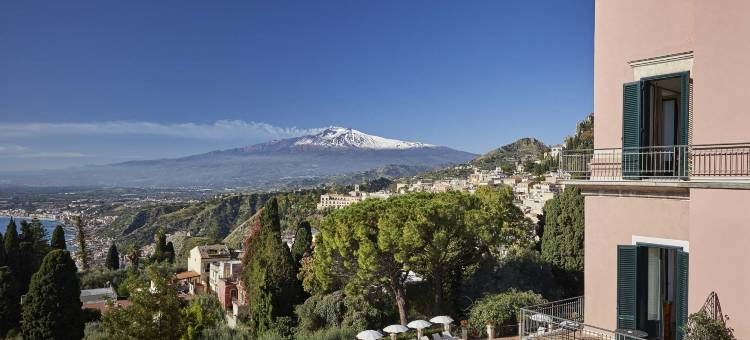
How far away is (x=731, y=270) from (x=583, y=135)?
73.8 m

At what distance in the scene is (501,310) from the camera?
16.4m

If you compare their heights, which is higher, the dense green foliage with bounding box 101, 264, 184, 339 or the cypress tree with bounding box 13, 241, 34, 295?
the dense green foliage with bounding box 101, 264, 184, 339

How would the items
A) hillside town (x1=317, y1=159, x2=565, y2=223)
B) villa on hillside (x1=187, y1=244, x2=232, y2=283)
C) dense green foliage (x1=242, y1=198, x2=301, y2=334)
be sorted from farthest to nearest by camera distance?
hillside town (x1=317, y1=159, x2=565, y2=223)
villa on hillside (x1=187, y1=244, x2=232, y2=283)
dense green foliage (x1=242, y1=198, x2=301, y2=334)

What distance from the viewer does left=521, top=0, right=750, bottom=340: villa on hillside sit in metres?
6.40

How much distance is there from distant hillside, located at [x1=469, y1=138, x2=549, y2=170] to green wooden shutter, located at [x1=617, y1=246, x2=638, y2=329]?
147m

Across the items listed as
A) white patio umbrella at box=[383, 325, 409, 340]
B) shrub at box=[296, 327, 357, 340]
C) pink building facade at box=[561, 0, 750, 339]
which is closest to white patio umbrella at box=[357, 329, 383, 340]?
white patio umbrella at box=[383, 325, 409, 340]

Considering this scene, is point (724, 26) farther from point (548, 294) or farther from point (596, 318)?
point (548, 294)

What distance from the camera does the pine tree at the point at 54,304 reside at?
20453 mm

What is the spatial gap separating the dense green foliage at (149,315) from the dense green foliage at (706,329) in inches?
478

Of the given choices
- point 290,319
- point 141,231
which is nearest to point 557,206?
point 290,319

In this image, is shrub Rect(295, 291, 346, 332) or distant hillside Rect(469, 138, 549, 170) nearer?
shrub Rect(295, 291, 346, 332)

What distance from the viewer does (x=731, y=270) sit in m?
6.33

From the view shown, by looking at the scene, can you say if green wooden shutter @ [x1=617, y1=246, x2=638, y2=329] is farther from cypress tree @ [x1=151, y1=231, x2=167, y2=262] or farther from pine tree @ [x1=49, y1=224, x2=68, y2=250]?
cypress tree @ [x1=151, y1=231, x2=167, y2=262]

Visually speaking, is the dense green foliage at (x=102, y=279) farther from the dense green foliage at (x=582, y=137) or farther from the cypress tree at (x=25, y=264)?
the dense green foliage at (x=582, y=137)
